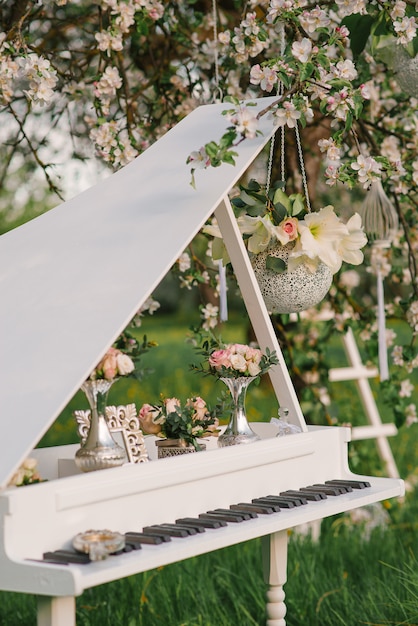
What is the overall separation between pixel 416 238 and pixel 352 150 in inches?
20.6

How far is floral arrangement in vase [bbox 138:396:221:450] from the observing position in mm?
3023

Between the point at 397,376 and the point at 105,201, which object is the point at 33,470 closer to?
the point at 105,201

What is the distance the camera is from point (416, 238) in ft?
16.3

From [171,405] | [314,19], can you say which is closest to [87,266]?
[171,405]

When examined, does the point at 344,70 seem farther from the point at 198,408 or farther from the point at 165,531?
the point at 165,531

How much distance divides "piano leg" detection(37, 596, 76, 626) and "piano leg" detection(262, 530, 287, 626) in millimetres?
1375

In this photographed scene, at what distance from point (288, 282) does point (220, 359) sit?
33 centimetres

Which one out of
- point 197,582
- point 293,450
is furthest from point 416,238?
point 293,450

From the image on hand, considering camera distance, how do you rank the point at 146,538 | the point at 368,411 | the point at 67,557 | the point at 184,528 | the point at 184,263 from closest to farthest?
the point at 67,557
the point at 146,538
the point at 184,528
the point at 184,263
the point at 368,411

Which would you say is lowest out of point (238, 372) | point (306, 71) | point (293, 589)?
point (293, 589)

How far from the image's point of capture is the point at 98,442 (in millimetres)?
2600

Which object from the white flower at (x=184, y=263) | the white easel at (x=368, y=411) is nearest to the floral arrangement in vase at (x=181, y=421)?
the white flower at (x=184, y=263)

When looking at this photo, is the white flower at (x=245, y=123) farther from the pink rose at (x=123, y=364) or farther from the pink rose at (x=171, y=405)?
the pink rose at (x=171, y=405)

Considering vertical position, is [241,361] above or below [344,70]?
below
